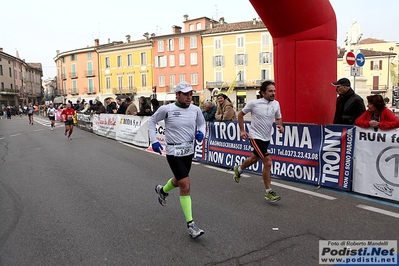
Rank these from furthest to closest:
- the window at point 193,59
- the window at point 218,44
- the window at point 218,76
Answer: the window at point 193,59, the window at point 218,76, the window at point 218,44

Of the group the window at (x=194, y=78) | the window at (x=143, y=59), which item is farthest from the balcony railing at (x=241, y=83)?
the window at (x=143, y=59)

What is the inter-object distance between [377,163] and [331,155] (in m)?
0.78

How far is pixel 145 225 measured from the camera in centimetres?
424

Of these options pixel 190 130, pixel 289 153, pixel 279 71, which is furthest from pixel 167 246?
pixel 279 71

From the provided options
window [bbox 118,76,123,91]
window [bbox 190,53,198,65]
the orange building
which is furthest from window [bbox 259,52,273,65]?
window [bbox 118,76,123,91]

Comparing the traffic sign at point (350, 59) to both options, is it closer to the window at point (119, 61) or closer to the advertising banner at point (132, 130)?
the advertising banner at point (132, 130)

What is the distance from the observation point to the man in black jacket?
5.96 m

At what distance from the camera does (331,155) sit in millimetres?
5809

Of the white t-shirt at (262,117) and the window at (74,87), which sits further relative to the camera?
the window at (74,87)

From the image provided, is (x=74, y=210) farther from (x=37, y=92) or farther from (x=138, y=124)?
(x=37, y=92)

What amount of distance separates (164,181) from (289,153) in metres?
2.54

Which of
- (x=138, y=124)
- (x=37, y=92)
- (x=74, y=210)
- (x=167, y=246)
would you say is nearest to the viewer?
(x=167, y=246)

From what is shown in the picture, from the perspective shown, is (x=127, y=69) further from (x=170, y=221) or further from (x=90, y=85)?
(x=170, y=221)

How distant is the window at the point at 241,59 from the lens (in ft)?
164
